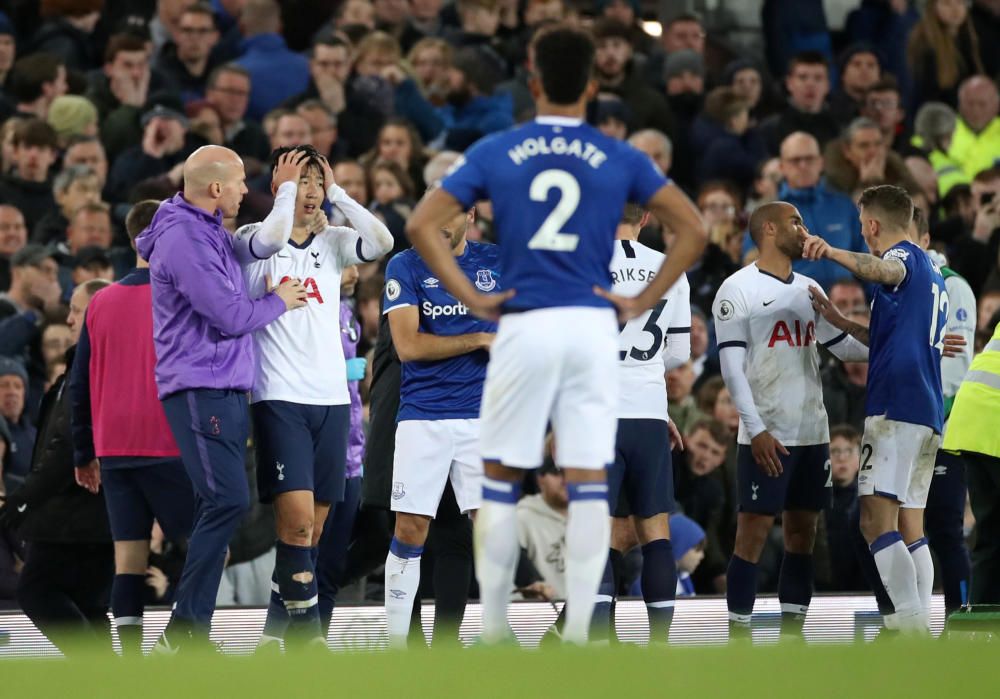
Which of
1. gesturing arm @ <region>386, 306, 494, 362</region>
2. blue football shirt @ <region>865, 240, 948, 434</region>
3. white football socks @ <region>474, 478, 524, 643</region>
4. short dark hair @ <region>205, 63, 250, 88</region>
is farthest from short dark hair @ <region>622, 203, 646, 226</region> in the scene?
short dark hair @ <region>205, 63, 250, 88</region>

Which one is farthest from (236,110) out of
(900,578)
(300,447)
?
(900,578)

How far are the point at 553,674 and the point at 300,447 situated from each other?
3414 millimetres

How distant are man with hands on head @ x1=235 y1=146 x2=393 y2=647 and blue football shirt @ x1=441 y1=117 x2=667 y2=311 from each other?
1953mm

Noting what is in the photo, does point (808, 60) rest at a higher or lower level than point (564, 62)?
higher

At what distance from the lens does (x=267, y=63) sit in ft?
50.4

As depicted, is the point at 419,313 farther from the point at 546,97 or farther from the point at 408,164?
the point at 408,164

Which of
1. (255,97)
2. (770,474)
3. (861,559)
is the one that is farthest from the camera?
(255,97)

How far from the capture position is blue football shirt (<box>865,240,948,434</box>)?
28.5 ft

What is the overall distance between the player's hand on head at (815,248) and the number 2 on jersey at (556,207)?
7.85 ft

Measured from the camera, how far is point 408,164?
46.4 feet

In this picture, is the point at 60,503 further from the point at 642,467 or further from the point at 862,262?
the point at 862,262

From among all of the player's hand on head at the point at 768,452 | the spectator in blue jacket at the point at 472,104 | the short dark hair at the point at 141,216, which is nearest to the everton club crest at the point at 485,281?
the player's hand on head at the point at 768,452

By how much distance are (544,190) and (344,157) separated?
27.2 ft

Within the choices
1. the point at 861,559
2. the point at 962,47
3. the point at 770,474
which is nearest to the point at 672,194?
the point at 770,474
